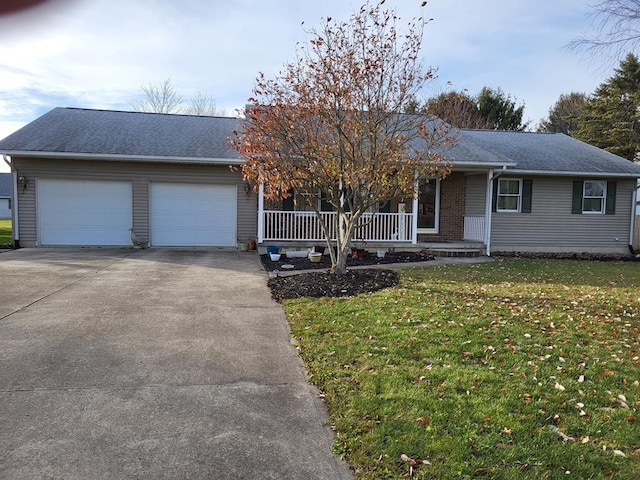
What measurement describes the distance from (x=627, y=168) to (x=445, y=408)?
50.6ft

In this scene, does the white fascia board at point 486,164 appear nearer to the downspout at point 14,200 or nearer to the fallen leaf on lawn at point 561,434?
the fallen leaf on lawn at point 561,434

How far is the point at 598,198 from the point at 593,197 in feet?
0.59

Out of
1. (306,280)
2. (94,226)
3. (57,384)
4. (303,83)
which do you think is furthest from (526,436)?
(94,226)

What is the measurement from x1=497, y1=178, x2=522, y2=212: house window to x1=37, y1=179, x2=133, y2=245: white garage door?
11.7m

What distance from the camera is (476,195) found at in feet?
49.7

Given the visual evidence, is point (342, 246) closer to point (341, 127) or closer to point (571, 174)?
point (341, 127)

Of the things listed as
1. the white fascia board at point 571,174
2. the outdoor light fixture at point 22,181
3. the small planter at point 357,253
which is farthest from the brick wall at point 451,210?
Answer: the outdoor light fixture at point 22,181

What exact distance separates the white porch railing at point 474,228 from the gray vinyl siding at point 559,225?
27.5 inches

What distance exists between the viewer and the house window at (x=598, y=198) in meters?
15.4

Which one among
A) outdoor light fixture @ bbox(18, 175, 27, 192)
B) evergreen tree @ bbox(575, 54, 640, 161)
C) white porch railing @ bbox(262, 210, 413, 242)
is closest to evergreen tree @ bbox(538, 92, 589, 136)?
evergreen tree @ bbox(575, 54, 640, 161)

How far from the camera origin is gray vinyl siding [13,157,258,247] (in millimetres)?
13508

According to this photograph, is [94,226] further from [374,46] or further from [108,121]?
[374,46]

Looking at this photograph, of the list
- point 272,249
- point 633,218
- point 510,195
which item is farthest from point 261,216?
point 633,218

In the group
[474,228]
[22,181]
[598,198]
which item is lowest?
[474,228]
